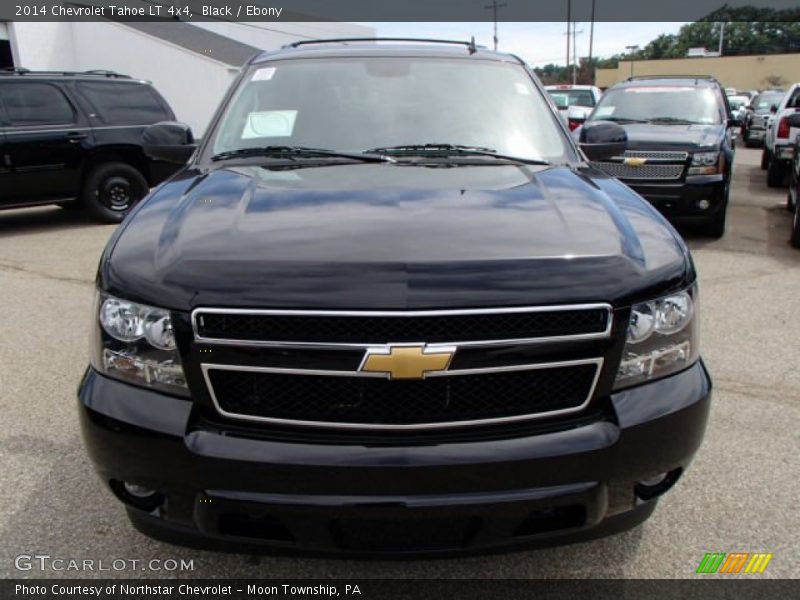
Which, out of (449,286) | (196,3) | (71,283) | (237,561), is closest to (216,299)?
(449,286)

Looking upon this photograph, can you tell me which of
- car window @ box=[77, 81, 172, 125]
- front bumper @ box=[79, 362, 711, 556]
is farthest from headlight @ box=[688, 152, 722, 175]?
car window @ box=[77, 81, 172, 125]

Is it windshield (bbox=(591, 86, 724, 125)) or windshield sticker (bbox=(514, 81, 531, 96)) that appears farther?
windshield (bbox=(591, 86, 724, 125))

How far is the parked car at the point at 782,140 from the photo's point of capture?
11523 mm

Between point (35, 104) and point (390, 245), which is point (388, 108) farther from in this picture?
point (35, 104)

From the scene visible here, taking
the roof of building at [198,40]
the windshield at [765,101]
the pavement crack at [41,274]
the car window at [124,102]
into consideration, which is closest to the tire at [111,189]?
the car window at [124,102]

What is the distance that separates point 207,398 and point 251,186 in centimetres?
92

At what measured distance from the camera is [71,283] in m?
6.37

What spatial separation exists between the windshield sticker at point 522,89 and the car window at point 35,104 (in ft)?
24.2

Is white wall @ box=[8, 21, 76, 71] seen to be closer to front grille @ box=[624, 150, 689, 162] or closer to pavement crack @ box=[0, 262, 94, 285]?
pavement crack @ box=[0, 262, 94, 285]

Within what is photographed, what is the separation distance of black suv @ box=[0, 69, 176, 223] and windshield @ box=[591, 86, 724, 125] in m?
6.19

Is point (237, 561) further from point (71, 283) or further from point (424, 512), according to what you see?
point (71, 283)

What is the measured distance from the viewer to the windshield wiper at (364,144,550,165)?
9.74 ft

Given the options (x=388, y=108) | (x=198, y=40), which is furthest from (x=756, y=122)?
(x=388, y=108)

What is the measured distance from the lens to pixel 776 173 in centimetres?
1243
